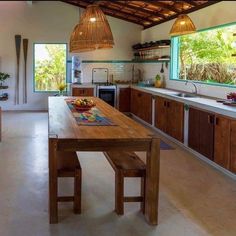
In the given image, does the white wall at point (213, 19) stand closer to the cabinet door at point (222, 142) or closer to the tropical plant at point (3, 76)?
the cabinet door at point (222, 142)

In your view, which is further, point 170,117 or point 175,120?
point 170,117

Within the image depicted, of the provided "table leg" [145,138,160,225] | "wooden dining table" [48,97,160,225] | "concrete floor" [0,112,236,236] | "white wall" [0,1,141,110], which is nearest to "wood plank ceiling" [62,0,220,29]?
"white wall" [0,1,141,110]

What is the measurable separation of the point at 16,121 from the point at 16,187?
4.70 metres

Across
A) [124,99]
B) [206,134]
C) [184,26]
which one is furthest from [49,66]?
Result: [206,134]

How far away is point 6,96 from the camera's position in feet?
33.3

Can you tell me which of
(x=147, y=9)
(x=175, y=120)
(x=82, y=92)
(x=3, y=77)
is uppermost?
(x=147, y=9)

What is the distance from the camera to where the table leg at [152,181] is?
307cm

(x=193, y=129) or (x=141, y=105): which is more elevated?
(x=141, y=105)

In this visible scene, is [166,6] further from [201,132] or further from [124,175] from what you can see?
[124,175]

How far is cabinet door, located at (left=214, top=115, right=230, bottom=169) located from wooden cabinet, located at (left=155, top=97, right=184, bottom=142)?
1.27 meters

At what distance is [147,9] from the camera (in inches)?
327

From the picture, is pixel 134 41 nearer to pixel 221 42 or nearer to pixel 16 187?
pixel 221 42

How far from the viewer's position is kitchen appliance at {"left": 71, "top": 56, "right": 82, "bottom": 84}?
32.8 ft

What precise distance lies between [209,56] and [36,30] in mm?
5443
